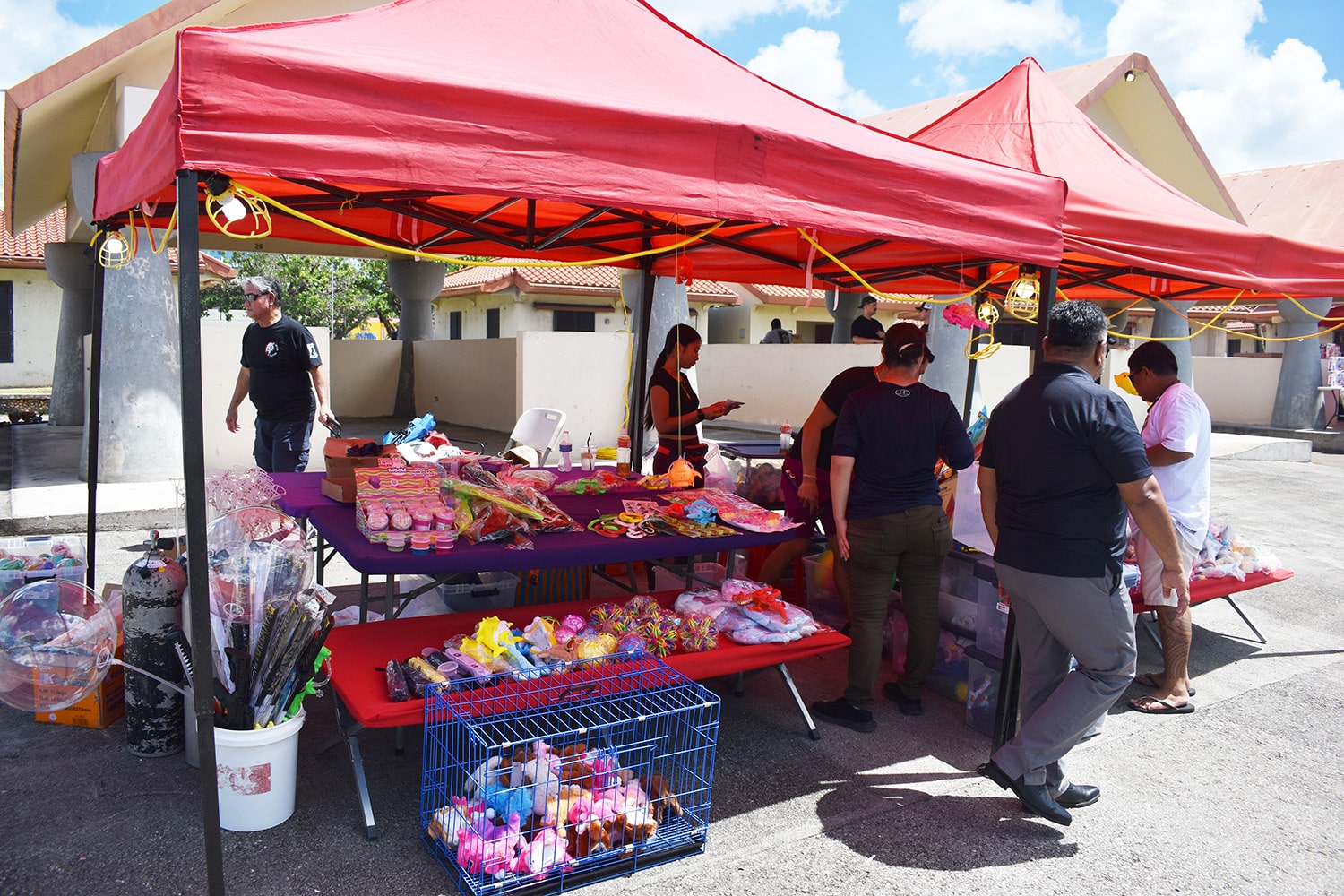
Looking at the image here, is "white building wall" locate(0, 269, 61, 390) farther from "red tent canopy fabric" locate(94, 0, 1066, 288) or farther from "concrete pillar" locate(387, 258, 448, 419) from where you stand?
"red tent canopy fabric" locate(94, 0, 1066, 288)

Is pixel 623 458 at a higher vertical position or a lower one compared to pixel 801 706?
higher

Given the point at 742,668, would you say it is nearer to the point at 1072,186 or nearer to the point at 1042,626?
the point at 1042,626

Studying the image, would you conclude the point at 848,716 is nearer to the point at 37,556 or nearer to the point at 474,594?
the point at 474,594

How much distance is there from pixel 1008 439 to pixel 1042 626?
0.69 metres

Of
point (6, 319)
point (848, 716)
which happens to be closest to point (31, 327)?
point (6, 319)

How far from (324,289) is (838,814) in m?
27.0

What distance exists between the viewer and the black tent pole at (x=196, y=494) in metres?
2.41

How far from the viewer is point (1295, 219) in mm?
17734

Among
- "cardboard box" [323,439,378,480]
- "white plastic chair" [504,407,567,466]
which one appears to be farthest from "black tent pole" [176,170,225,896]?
"white plastic chair" [504,407,567,466]

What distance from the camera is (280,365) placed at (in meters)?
5.69

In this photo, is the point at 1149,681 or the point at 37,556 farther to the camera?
the point at 1149,681

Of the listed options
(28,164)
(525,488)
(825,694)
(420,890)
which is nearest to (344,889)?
(420,890)

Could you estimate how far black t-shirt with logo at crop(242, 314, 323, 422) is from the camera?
5.67 meters

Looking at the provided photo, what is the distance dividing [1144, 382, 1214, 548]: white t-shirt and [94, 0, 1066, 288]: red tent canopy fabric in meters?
1.08
